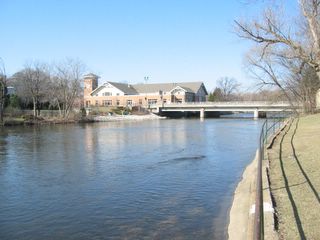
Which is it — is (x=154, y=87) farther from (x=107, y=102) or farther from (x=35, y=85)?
(x=35, y=85)

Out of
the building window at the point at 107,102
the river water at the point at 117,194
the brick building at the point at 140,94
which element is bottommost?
the river water at the point at 117,194

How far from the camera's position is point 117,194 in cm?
1505

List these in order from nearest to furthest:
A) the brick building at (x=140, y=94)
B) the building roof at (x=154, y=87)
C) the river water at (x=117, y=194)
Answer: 1. the river water at (x=117, y=194)
2. the brick building at (x=140, y=94)
3. the building roof at (x=154, y=87)

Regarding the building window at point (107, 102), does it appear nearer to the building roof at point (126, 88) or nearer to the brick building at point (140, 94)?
the brick building at point (140, 94)

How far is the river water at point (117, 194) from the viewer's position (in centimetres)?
1110

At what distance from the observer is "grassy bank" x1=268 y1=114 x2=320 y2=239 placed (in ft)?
27.1

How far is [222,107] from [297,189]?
8856 centimetres

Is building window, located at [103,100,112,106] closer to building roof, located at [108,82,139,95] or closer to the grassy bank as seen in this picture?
building roof, located at [108,82,139,95]

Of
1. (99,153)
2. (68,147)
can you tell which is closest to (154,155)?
(99,153)

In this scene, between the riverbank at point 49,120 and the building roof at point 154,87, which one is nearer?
the riverbank at point 49,120

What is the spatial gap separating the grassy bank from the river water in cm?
169

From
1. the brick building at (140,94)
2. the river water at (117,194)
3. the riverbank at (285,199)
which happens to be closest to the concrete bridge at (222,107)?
the brick building at (140,94)

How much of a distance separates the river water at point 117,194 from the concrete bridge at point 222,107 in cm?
6613

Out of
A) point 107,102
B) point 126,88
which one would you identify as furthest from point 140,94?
point 107,102
